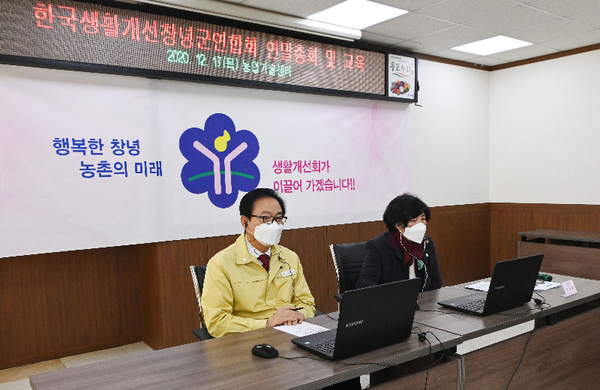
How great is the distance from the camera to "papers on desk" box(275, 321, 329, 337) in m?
1.96

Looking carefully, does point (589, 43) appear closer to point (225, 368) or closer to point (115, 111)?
point (115, 111)

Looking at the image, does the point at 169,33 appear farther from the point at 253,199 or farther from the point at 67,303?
the point at 67,303

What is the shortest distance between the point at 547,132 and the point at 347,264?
3.75 m

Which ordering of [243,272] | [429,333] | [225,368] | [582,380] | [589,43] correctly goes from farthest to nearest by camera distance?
[589,43] → [582,380] → [243,272] → [429,333] → [225,368]

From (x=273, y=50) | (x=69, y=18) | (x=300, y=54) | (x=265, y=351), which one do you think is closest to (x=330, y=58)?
(x=300, y=54)

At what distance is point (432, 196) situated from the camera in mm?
5480

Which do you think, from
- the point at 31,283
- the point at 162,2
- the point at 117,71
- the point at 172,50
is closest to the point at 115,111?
the point at 117,71

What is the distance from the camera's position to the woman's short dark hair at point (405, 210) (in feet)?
9.14

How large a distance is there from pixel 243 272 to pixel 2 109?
76.3 inches

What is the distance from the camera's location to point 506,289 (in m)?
2.20

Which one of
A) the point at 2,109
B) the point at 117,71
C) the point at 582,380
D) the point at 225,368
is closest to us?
the point at 225,368

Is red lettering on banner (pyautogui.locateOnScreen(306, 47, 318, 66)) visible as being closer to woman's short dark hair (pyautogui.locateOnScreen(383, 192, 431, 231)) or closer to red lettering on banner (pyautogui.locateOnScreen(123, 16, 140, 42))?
red lettering on banner (pyautogui.locateOnScreen(123, 16, 140, 42))

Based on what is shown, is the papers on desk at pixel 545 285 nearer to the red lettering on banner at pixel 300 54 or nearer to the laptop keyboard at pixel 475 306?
the laptop keyboard at pixel 475 306

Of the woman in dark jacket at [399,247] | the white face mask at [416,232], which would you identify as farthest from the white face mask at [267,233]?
the white face mask at [416,232]
